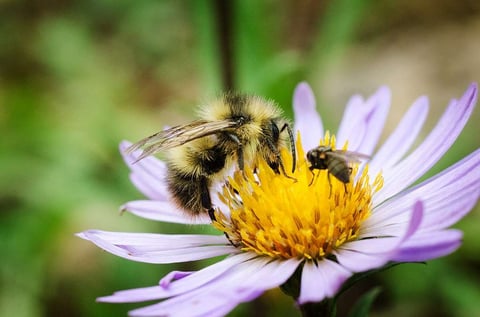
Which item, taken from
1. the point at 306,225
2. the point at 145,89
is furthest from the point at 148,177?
the point at 145,89

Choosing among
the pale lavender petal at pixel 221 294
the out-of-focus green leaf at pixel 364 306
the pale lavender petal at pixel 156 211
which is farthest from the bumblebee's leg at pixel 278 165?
the out-of-focus green leaf at pixel 364 306

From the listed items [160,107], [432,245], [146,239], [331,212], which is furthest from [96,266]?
[432,245]

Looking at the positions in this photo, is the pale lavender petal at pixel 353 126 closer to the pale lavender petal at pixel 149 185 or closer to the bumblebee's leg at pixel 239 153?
the bumblebee's leg at pixel 239 153

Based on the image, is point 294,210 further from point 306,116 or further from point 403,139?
point 306,116

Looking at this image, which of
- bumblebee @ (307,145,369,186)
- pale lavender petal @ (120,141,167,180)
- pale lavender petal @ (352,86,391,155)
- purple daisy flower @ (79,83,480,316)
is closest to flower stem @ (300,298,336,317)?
purple daisy flower @ (79,83,480,316)

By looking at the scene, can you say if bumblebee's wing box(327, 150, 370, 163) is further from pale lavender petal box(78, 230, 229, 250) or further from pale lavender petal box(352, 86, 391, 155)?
pale lavender petal box(352, 86, 391, 155)

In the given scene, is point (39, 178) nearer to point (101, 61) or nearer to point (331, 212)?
point (101, 61)
